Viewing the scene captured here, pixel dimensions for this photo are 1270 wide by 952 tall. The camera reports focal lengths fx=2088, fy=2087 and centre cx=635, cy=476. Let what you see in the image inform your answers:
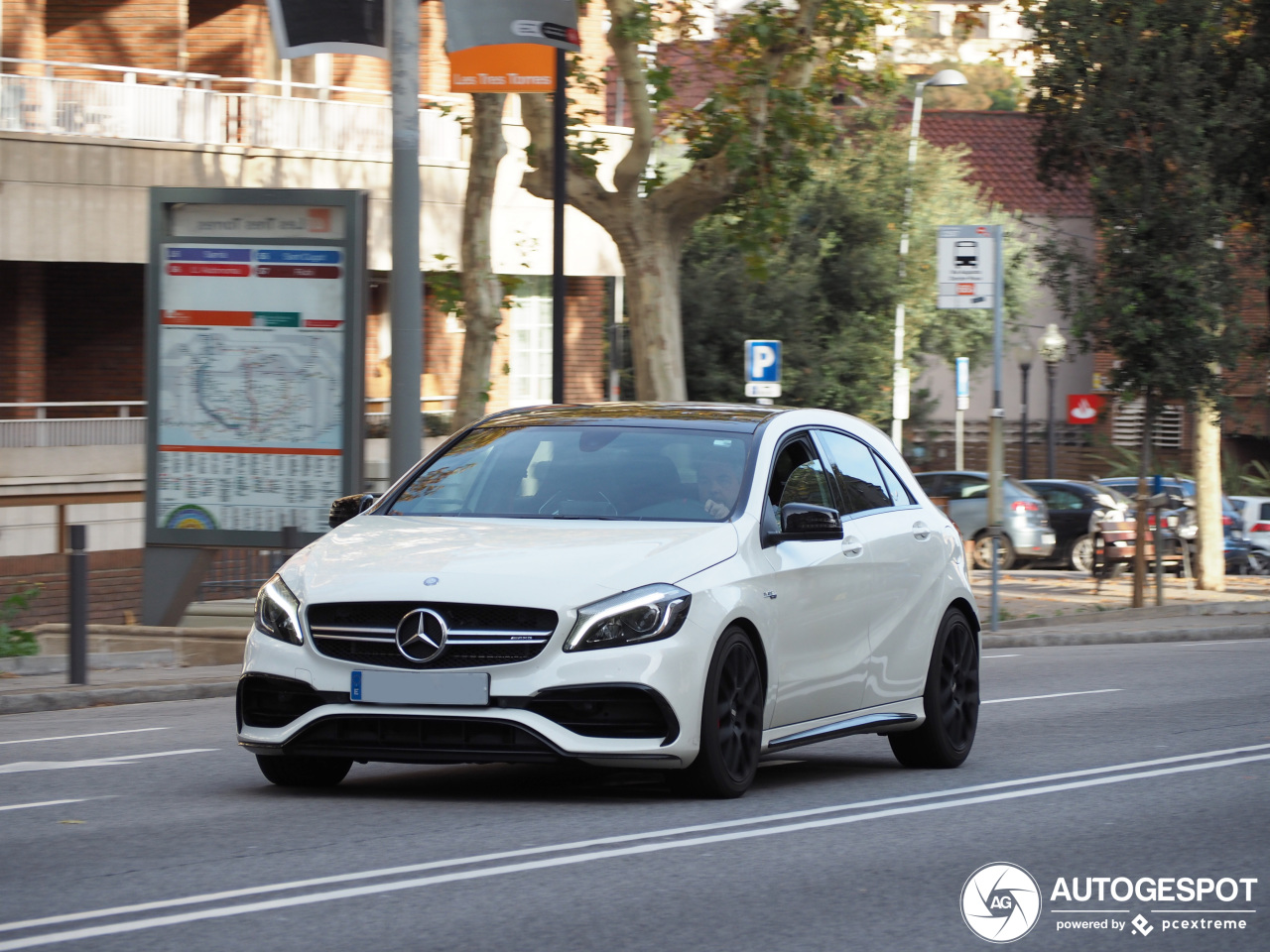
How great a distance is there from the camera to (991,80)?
99.8 meters

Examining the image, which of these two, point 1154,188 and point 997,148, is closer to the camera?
point 1154,188

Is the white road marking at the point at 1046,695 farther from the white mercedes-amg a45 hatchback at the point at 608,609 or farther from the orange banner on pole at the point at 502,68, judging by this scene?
the orange banner on pole at the point at 502,68

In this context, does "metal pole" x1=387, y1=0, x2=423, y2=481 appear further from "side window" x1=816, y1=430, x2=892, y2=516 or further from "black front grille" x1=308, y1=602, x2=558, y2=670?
"black front grille" x1=308, y1=602, x2=558, y2=670

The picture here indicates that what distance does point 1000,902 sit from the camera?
6.40 m

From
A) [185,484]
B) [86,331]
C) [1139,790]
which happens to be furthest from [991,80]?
[1139,790]

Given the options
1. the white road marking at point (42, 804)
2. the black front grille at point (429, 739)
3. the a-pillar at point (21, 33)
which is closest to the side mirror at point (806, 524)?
the black front grille at point (429, 739)

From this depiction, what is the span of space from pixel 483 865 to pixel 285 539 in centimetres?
953

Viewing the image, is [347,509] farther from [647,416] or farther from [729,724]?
[729,724]

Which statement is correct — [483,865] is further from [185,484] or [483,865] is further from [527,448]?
[185,484]

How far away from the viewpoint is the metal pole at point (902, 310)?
128 ft

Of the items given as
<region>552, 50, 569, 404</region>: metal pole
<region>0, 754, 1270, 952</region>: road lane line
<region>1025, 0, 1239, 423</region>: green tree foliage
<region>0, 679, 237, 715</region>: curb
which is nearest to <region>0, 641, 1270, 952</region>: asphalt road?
<region>0, 754, 1270, 952</region>: road lane line

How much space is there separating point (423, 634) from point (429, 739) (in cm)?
40

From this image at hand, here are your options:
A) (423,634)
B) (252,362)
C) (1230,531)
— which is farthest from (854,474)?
(1230,531)

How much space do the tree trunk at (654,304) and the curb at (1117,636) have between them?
4.67 m
